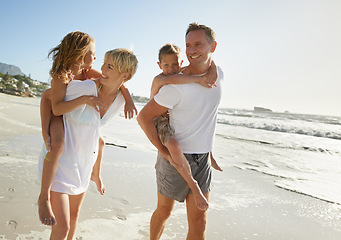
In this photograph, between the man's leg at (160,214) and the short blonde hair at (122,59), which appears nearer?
the short blonde hair at (122,59)

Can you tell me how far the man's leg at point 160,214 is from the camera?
2.35 metres

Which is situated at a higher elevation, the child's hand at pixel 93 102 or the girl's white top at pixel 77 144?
the child's hand at pixel 93 102

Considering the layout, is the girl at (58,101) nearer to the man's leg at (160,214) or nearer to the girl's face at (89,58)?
the girl's face at (89,58)

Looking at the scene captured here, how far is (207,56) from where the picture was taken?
219 cm

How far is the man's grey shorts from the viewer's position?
224cm

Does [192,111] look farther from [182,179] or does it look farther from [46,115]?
[46,115]

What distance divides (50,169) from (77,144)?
263 millimetres

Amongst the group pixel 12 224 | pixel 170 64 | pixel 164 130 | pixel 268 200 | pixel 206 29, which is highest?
pixel 206 29

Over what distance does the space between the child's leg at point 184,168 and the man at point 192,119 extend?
4.2 inches

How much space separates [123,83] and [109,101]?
0.20 meters

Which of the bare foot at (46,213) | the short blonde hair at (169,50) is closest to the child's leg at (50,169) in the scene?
the bare foot at (46,213)

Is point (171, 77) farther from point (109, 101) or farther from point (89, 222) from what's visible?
point (89, 222)

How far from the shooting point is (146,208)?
3.63m

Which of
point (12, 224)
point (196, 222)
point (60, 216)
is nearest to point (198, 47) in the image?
point (196, 222)
